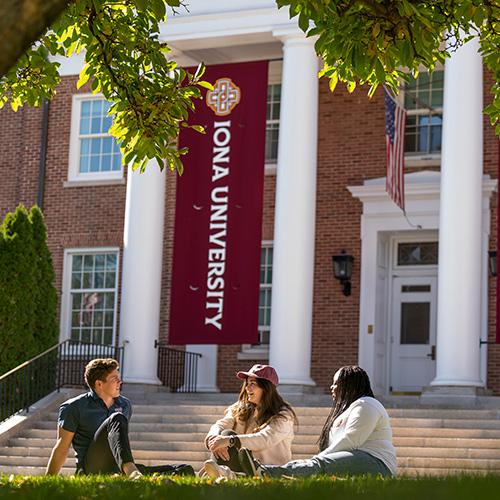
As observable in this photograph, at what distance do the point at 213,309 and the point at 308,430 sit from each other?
3.52 metres

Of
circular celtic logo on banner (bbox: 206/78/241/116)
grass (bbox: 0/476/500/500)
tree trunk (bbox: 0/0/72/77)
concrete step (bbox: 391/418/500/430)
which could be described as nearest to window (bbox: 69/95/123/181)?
circular celtic logo on banner (bbox: 206/78/241/116)

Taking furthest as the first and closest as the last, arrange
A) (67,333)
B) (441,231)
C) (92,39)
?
(67,333)
(441,231)
(92,39)

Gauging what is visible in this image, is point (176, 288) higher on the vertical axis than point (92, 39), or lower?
lower

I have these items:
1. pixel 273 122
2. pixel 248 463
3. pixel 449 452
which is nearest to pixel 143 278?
pixel 273 122

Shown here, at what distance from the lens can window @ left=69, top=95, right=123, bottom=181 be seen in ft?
85.2

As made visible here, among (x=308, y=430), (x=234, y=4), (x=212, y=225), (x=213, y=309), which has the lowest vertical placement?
(x=308, y=430)

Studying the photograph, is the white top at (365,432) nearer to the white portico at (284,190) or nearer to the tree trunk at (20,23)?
the tree trunk at (20,23)

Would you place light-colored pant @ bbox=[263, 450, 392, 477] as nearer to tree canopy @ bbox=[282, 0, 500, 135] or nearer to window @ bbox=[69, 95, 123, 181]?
tree canopy @ bbox=[282, 0, 500, 135]

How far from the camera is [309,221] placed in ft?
68.8

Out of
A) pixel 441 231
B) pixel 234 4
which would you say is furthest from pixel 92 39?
pixel 234 4

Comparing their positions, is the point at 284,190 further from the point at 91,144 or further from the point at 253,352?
the point at 91,144

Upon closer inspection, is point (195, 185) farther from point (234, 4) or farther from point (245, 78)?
point (234, 4)

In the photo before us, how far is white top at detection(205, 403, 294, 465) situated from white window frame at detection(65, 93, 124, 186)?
15.3 m

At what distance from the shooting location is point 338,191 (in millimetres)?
23922
